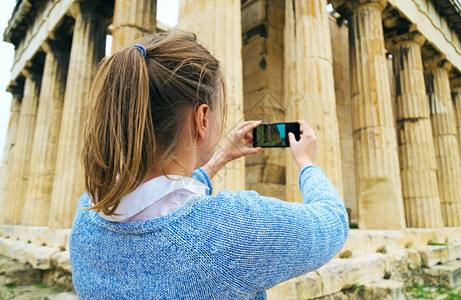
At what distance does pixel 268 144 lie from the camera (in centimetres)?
152

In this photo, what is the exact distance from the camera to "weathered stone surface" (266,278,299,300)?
11.8ft

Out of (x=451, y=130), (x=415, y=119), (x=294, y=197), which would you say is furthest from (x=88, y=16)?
(x=451, y=130)

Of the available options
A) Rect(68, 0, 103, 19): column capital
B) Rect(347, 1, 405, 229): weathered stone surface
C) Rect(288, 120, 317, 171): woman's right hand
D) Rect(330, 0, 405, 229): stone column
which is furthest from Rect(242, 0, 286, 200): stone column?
Rect(288, 120, 317, 171): woman's right hand

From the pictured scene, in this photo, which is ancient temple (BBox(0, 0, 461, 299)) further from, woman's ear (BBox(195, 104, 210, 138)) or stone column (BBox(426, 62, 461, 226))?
woman's ear (BBox(195, 104, 210, 138))

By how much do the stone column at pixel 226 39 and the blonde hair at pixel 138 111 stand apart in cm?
398

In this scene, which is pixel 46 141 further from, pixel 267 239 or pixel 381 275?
pixel 267 239

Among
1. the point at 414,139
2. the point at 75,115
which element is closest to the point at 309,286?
the point at 75,115

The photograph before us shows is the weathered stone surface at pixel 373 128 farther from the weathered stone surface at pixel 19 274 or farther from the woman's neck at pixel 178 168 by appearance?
the woman's neck at pixel 178 168

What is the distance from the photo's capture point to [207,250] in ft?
2.56

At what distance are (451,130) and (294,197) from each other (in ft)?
36.7

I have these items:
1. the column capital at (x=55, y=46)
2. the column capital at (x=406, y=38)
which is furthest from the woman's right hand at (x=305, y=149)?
Answer: the column capital at (x=55, y=46)

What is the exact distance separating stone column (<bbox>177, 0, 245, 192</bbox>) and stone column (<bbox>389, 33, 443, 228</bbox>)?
8.34 m

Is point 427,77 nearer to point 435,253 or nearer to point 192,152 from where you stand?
point 435,253

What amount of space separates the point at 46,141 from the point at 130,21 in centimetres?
615
